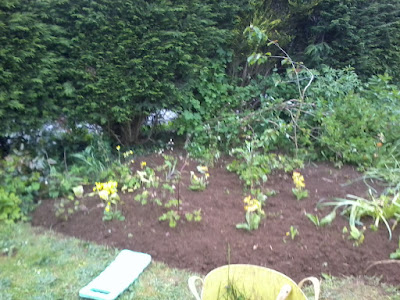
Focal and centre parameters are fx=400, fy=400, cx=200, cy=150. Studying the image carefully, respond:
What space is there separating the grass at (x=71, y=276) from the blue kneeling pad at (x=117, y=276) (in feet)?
0.19

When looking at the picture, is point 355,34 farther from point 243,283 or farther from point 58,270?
point 58,270

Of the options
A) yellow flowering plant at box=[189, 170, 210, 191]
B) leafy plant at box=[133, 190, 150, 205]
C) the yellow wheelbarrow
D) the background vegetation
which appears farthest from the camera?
the background vegetation

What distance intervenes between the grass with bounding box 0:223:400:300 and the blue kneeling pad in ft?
0.19

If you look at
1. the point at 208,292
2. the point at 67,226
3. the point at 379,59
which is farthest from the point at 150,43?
the point at 379,59

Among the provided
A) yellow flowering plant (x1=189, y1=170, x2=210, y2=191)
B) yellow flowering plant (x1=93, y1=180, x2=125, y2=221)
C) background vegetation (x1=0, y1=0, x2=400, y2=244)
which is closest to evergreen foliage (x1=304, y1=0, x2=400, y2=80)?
background vegetation (x1=0, y1=0, x2=400, y2=244)

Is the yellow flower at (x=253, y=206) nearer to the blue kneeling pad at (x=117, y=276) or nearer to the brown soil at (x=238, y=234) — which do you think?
the brown soil at (x=238, y=234)

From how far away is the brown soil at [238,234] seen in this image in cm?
325

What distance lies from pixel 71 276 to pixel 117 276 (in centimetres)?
37

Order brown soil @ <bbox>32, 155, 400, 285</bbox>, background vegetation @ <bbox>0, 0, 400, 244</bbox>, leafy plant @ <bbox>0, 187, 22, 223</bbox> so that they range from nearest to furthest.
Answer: brown soil @ <bbox>32, 155, 400, 285</bbox> → leafy plant @ <bbox>0, 187, 22, 223</bbox> → background vegetation @ <bbox>0, 0, 400, 244</bbox>

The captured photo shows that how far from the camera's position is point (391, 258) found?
10.5 feet

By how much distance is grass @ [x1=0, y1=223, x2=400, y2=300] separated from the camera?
2.92 m

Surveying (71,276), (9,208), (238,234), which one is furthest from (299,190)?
(9,208)

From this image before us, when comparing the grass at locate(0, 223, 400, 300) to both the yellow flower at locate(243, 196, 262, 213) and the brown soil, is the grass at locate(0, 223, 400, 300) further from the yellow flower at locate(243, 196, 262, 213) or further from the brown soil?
the yellow flower at locate(243, 196, 262, 213)

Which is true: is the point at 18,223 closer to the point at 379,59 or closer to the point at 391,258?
the point at 391,258
